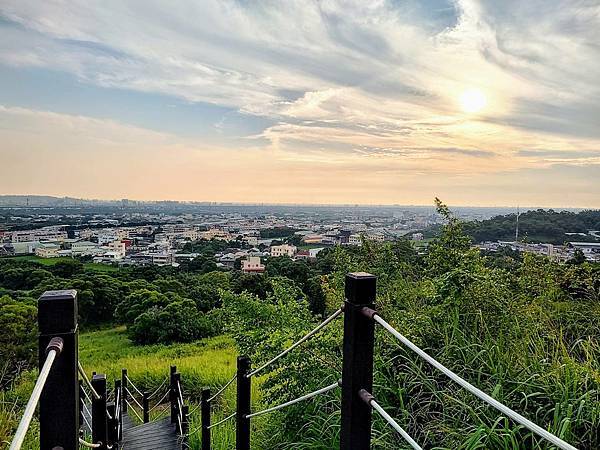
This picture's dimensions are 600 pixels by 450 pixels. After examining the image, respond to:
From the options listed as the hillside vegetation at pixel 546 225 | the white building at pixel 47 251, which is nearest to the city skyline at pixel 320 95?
the hillside vegetation at pixel 546 225

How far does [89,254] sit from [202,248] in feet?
25.3

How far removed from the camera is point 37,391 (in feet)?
2.86

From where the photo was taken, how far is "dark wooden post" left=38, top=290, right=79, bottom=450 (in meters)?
1.06

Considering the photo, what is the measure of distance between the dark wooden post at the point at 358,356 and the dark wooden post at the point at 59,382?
2.48 ft

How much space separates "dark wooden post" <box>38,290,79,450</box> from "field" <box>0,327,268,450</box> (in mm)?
2274

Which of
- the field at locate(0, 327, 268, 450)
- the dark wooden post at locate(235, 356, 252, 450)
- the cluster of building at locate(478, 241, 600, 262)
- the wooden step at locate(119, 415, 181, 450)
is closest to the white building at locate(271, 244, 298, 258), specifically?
the field at locate(0, 327, 268, 450)

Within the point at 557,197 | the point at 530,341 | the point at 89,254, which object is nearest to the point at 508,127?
the point at 557,197

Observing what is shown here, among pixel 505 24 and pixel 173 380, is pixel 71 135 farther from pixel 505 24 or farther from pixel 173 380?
pixel 505 24

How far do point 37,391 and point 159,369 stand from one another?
37.2 ft

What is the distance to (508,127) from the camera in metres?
8.77

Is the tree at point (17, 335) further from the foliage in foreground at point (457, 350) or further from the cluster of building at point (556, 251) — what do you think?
the cluster of building at point (556, 251)

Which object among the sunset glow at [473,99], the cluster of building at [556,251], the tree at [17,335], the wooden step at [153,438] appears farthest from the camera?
the tree at [17,335]

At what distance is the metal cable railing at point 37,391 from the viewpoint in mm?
723

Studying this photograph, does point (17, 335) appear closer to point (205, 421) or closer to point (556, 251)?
point (205, 421)
